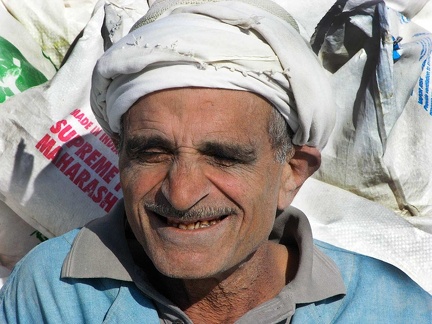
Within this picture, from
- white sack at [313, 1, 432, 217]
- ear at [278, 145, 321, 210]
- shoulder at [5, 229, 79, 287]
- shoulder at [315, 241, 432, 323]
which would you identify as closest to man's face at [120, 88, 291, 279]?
ear at [278, 145, 321, 210]

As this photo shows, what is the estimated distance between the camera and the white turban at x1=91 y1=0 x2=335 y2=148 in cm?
218

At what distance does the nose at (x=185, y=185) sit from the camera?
212cm

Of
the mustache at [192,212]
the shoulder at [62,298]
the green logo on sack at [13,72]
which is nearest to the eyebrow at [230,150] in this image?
the mustache at [192,212]

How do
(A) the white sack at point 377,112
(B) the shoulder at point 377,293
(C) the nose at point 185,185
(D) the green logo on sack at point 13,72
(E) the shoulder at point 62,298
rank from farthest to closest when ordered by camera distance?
(D) the green logo on sack at point 13,72 → (A) the white sack at point 377,112 → (B) the shoulder at point 377,293 → (E) the shoulder at point 62,298 → (C) the nose at point 185,185

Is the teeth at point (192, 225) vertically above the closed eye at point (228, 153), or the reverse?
the closed eye at point (228, 153)

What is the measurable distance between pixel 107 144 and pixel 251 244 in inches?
41.4

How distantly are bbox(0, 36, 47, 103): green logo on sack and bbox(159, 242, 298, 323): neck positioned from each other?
1199 mm

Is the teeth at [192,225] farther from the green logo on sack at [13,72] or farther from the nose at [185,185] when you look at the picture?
the green logo on sack at [13,72]

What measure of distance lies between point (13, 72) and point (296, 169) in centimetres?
137

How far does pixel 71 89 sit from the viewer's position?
3.23m

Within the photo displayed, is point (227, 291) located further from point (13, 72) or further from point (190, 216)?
point (13, 72)

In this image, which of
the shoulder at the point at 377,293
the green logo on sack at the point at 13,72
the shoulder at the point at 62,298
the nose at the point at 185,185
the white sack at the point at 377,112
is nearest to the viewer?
the nose at the point at 185,185

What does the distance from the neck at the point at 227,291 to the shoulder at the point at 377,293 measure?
223mm

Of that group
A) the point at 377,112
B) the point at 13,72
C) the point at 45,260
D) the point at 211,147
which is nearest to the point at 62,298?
the point at 45,260
